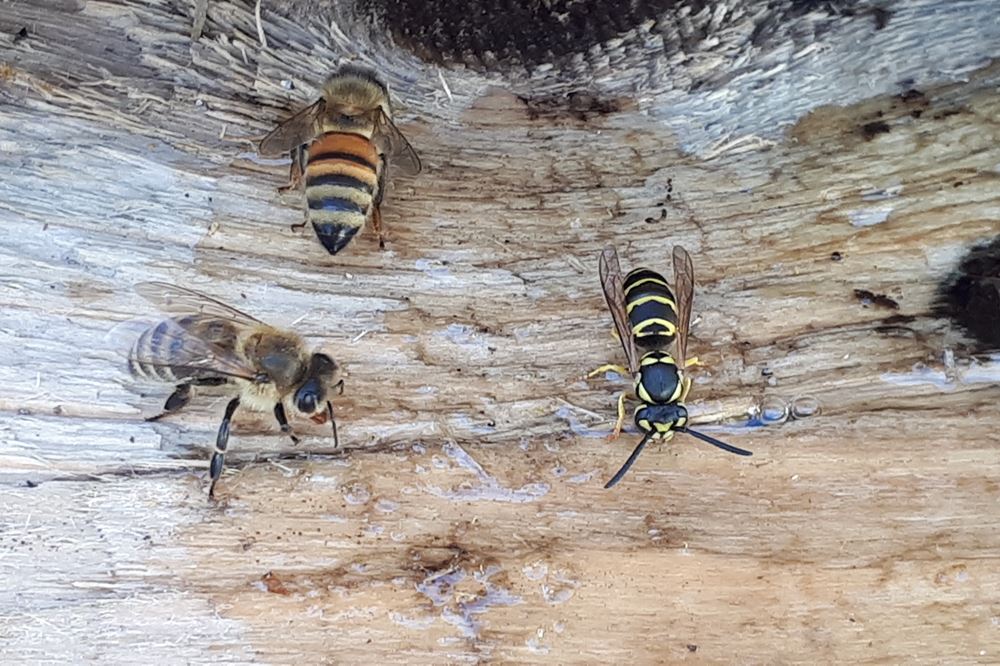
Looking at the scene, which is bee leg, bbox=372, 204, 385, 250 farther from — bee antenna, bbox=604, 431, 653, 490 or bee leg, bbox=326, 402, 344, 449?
bee antenna, bbox=604, 431, 653, 490

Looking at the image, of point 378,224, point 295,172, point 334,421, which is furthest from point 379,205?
point 334,421

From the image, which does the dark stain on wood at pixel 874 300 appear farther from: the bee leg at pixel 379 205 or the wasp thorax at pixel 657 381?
the bee leg at pixel 379 205

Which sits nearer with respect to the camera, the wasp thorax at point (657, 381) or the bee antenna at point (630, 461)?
the bee antenna at point (630, 461)

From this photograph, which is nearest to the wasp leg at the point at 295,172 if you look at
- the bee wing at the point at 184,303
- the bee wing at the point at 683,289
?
the bee wing at the point at 184,303

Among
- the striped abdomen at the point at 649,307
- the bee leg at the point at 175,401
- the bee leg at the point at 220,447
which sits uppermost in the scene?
the striped abdomen at the point at 649,307

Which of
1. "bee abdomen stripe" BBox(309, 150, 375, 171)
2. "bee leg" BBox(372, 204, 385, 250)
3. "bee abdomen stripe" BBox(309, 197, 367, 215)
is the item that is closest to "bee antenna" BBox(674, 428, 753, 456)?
"bee leg" BBox(372, 204, 385, 250)

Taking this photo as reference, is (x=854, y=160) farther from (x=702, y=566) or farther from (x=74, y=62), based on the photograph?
(x=74, y=62)

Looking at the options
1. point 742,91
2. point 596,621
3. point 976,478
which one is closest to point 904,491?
point 976,478
